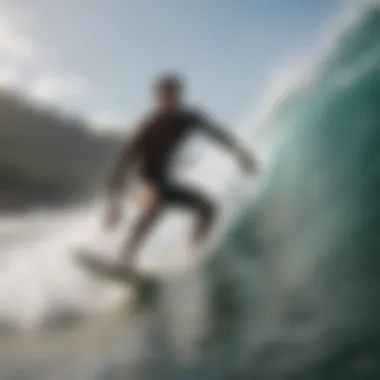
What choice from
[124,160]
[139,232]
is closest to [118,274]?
[139,232]

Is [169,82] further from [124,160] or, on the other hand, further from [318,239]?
[318,239]

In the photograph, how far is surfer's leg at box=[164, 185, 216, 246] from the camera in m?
1.48

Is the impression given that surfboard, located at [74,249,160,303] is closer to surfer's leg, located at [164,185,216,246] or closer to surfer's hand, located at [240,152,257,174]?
surfer's leg, located at [164,185,216,246]

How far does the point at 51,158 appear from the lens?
4.86 feet

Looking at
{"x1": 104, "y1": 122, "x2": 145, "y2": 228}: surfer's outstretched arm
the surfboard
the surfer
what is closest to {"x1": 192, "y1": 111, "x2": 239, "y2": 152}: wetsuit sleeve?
the surfer

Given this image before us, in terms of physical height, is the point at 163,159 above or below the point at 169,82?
below

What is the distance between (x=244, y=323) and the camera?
1461mm

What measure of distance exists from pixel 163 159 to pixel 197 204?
0.09 meters

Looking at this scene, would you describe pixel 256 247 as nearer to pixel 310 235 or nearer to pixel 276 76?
pixel 310 235

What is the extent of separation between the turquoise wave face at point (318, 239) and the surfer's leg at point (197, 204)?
0.13 feet

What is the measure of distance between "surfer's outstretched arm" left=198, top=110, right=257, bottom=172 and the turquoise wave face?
0.04m

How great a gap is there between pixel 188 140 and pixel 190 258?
194mm

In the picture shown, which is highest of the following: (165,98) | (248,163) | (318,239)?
(165,98)

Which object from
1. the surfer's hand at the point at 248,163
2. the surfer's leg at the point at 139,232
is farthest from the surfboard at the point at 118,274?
the surfer's hand at the point at 248,163
